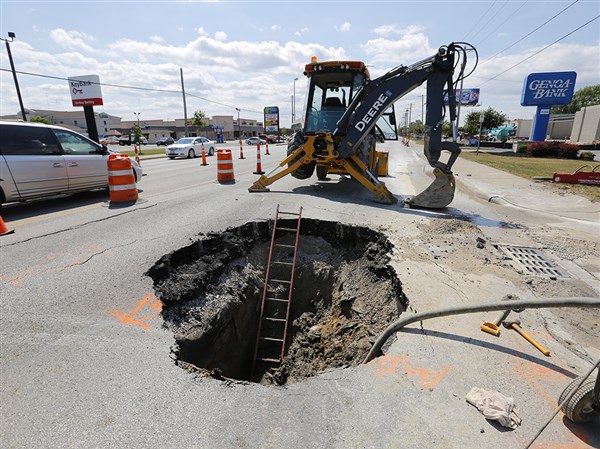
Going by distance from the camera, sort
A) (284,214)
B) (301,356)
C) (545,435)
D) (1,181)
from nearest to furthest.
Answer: (545,435)
(301,356)
(1,181)
(284,214)

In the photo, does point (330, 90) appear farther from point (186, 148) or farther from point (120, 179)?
point (186, 148)

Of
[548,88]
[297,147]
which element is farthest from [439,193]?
[548,88]

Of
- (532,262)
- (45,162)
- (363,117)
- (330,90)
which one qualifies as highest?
(330,90)

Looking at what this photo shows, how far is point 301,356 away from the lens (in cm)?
461

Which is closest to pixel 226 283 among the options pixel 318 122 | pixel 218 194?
pixel 218 194

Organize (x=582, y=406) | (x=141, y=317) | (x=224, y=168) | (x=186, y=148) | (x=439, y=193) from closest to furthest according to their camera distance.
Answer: (x=582, y=406) < (x=141, y=317) < (x=439, y=193) < (x=224, y=168) < (x=186, y=148)

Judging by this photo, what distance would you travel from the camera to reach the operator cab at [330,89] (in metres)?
8.66

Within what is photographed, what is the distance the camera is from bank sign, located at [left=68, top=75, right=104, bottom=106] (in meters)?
25.9

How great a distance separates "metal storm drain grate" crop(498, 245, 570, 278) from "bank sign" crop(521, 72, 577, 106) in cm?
3364

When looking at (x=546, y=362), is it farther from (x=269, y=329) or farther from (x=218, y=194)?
A: (x=218, y=194)

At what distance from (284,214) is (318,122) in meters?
3.82

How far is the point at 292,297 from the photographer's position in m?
5.82

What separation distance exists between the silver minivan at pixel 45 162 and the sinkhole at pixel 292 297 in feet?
14.2

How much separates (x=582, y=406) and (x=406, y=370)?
105 centimetres
